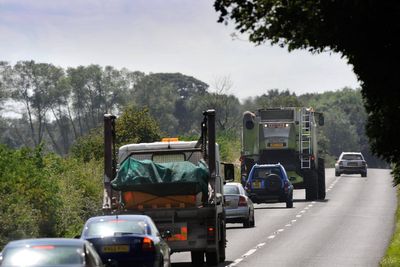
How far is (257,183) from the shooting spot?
50.3 m

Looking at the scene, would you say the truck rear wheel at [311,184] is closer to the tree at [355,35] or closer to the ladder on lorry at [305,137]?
the ladder on lorry at [305,137]

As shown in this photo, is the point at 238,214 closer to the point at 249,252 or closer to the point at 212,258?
the point at 249,252

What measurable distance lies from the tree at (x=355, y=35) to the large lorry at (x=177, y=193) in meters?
7.37

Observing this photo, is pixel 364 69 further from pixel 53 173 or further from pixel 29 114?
pixel 29 114

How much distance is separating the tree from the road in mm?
8675

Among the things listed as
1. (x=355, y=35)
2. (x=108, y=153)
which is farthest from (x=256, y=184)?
(x=355, y=35)

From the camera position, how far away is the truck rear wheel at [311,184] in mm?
53931

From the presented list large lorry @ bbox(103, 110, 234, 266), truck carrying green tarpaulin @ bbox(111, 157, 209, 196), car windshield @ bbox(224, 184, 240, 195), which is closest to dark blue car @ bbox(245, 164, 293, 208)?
car windshield @ bbox(224, 184, 240, 195)

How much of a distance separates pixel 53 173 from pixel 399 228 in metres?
12.3

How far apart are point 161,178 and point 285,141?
27874 mm

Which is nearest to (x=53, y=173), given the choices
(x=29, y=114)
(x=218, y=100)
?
(x=218, y=100)

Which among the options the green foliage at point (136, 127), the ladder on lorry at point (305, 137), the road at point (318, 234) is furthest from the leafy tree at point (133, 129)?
the ladder on lorry at point (305, 137)

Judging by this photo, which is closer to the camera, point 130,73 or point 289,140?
point 289,140

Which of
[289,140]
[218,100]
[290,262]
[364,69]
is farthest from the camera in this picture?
[218,100]
